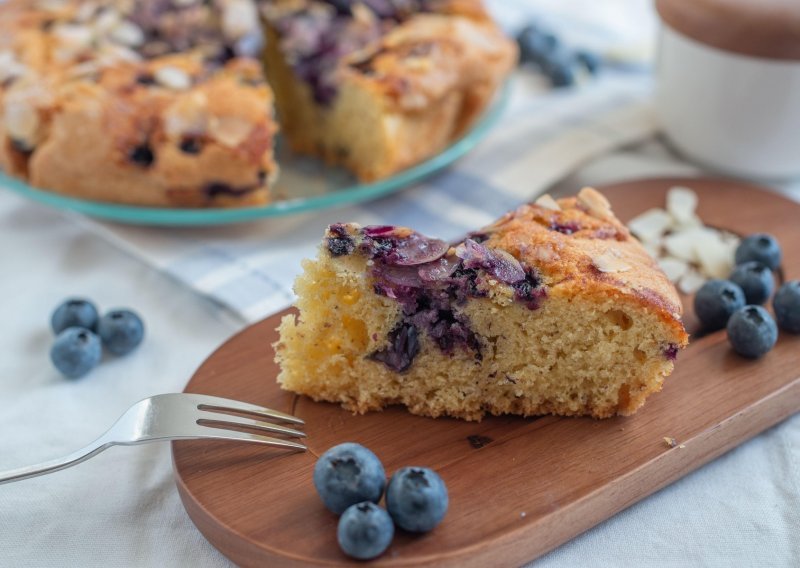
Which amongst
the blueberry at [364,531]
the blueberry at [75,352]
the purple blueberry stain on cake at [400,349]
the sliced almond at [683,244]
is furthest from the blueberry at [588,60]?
the blueberry at [364,531]

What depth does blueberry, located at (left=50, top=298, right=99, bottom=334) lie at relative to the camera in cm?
322

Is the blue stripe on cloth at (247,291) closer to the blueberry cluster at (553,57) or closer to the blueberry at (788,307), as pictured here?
the blueberry at (788,307)

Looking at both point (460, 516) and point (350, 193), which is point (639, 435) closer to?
point (460, 516)

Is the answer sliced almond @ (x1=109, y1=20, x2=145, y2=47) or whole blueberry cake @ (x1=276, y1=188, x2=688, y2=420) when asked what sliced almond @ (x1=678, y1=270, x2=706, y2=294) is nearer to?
whole blueberry cake @ (x1=276, y1=188, x2=688, y2=420)

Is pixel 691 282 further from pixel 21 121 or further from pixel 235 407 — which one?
pixel 21 121

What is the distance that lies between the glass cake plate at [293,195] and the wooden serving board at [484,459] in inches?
30.4

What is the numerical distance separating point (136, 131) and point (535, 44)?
237 centimetres

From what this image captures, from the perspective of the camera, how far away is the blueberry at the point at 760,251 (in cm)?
327

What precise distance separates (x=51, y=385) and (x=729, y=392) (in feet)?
7.45

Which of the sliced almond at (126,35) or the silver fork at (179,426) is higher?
the sliced almond at (126,35)

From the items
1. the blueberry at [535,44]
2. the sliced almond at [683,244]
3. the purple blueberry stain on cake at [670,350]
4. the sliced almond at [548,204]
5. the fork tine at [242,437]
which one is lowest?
the fork tine at [242,437]

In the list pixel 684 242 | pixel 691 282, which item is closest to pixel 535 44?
pixel 684 242

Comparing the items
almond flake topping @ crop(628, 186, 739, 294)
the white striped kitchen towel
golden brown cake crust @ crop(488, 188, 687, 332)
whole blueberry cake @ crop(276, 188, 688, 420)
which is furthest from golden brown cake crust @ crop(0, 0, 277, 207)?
almond flake topping @ crop(628, 186, 739, 294)

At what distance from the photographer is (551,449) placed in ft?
8.45
